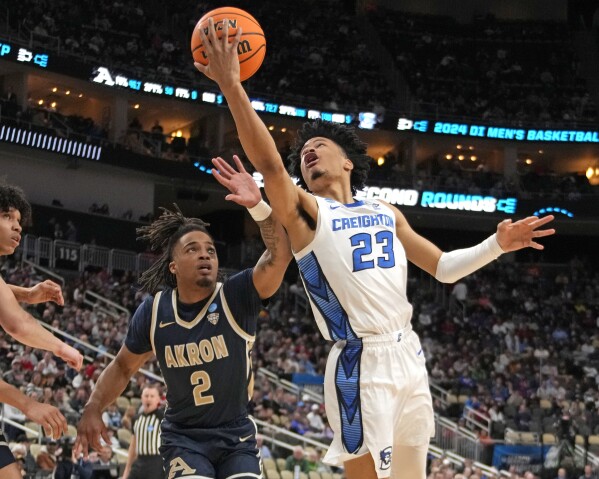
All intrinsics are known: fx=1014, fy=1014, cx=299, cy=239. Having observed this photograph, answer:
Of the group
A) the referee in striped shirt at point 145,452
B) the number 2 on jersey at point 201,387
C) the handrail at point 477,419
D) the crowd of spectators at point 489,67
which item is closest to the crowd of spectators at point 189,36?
the crowd of spectators at point 489,67

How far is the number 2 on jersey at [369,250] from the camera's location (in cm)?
553

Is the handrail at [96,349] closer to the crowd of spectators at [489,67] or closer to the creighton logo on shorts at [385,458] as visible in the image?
the creighton logo on shorts at [385,458]

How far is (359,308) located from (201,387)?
103 centimetres

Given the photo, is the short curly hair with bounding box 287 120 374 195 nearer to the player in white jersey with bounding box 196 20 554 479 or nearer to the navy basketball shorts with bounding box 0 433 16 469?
the player in white jersey with bounding box 196 20 554 479

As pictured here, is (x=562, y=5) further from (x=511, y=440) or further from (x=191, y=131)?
(x=511, y=440)

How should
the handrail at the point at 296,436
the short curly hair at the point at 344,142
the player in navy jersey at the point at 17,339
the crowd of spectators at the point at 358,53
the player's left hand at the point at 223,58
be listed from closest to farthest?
the player's left hand at the point at 223,58, the player in navy jersey at the point at 17,339, the short curly hair at the point at 344,142, the handrail at the point at 296,436, the crowd of spectators at the point at 358,53

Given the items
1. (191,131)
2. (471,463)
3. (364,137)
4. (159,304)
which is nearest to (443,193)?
(364,137)

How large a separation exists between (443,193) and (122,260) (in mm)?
11823

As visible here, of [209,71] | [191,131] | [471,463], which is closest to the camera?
[209,71]

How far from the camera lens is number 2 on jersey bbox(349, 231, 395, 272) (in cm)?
553

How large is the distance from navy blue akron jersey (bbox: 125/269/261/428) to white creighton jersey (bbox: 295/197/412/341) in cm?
48

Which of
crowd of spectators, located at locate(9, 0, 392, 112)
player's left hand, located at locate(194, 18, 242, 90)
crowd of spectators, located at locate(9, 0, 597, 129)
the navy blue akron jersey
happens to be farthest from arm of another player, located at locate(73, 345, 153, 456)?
crowd of spectators, located at locate(9, 0, 392, 112)

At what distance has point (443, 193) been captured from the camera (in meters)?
33.6

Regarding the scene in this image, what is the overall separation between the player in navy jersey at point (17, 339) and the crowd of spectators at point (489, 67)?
30.7 meters
